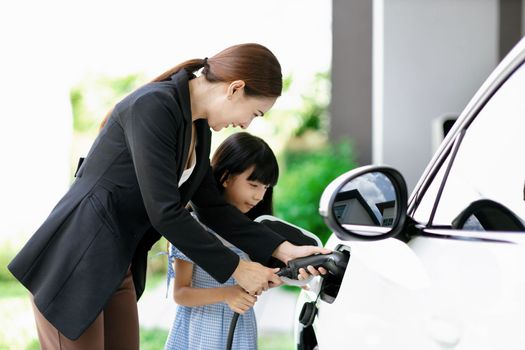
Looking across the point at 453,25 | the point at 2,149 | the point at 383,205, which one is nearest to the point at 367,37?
the point at 453,25

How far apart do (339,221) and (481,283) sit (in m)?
0.41

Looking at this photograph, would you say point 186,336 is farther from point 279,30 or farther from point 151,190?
point 279,30

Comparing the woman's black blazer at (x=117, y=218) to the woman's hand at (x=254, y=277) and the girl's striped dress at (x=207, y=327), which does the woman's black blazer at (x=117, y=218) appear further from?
the girl's striped dress at (x=207, y=327)

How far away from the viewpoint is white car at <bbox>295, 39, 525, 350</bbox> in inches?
49.6

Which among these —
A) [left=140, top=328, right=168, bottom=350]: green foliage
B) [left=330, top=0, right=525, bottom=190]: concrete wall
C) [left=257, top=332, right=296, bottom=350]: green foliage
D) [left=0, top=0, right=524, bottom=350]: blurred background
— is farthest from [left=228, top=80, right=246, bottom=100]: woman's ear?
[left=330, top=0, right=525, bottom=190]: concrete wall

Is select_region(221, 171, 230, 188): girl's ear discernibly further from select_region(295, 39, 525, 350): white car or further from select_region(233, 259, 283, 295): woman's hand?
select_region(295, 39, 525, 350): white car

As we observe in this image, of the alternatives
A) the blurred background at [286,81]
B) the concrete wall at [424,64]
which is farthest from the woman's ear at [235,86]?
the concrete wall at [424,64]

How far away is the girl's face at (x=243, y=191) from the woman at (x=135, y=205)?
298mm

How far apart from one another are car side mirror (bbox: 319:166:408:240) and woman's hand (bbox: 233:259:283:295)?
17.4 inches

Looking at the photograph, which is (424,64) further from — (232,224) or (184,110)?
(184,110)

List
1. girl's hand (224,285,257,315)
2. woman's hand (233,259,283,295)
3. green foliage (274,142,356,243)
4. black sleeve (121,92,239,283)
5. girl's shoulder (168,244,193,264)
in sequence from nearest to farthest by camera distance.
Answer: black sleeve (121,92,239,283), woman's hand (233,259,283,295), girl's hand (224,285,257,315), girl's shoulder (168,244,193,264), green foliage (274,142,356,243)

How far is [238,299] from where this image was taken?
2219mm

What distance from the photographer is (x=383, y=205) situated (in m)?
1.67

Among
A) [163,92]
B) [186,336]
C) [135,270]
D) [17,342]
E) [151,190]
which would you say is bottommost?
[17,342]
